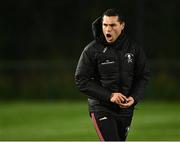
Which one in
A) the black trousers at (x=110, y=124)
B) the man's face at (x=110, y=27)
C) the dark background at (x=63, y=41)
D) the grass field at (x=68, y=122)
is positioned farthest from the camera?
the dark background at (x=63, y=41)

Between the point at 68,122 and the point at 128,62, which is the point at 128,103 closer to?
the point at 128,62

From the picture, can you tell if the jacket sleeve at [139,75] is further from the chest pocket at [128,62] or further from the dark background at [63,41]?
the dark background at [63,41]

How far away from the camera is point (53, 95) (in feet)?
81.3

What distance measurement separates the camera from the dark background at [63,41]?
24.5 metres

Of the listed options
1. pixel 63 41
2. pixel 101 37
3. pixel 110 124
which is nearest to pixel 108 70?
pixel 101 37

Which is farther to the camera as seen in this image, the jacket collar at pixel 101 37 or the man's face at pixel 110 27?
the jacket collar at pixel 101 37

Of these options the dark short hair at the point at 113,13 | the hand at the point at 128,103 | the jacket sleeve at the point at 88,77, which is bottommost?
the hand at the point at 128,103

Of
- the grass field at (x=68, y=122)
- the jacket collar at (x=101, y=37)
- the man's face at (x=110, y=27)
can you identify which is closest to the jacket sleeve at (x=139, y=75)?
the jacket collar at (x=101, y=37)

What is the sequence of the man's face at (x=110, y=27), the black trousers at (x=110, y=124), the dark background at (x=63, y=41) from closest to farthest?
the man's face at (x=110, y=27) → the black trousers at (x=110, y=124) → the dark background at (x=63, y=41)

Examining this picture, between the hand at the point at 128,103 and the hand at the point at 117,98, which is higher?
the hand at the point at 117,98

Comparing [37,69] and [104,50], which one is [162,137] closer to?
[104,50]

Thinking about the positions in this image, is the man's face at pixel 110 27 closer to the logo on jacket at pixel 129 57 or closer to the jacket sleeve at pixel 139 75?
the logo on jacket at pixel 129 57

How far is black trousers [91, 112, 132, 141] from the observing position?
25.7ft

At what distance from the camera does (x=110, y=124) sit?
25.7ft
